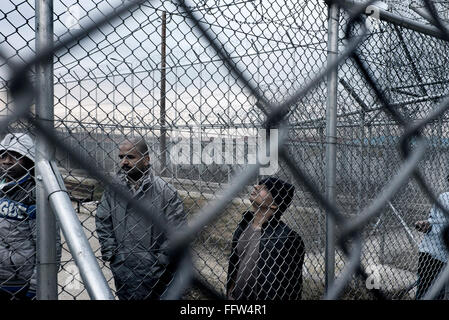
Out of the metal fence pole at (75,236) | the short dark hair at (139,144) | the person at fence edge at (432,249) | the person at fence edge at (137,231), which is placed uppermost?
the short dark hair at (139,144)

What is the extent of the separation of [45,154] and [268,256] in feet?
5.17

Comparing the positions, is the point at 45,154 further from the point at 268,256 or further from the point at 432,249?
the point at 432,249

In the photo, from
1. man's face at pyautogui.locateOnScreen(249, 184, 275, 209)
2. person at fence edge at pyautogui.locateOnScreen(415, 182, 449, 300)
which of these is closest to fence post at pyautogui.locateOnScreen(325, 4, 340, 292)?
man's face at pyautogui.locateOnScreen(249, 184, 275, 209)

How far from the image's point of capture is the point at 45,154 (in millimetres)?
1198

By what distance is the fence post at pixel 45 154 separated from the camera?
117 centimetres

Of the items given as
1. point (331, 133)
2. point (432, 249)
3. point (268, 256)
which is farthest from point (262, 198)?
point (432, 249)

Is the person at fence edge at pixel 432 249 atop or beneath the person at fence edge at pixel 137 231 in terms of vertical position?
beneath

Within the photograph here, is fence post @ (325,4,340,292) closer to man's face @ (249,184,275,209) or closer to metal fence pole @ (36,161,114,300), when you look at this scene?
man's face @ (249,184,275,209)

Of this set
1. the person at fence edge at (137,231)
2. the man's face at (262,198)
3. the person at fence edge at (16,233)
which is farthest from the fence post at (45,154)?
the man's face at (262,198)

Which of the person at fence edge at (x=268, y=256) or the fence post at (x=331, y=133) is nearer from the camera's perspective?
the fence post at (x=331, y=133)

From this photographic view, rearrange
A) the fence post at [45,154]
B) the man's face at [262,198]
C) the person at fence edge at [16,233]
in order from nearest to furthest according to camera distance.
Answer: the fence post at [45,154]
the person at fence edge at [16,233]
the man's face at [262,198]

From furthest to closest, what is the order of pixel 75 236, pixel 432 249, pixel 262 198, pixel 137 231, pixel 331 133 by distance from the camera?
1. pixel 432 249
2. pixel 262 198
3. pixel 137 231
4. pixel 331 133
5. pixel 75 236

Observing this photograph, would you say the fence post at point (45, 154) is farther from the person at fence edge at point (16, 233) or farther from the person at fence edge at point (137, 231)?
the person at fence edge at point (16, 233)

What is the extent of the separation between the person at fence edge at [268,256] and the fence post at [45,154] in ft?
4.46
